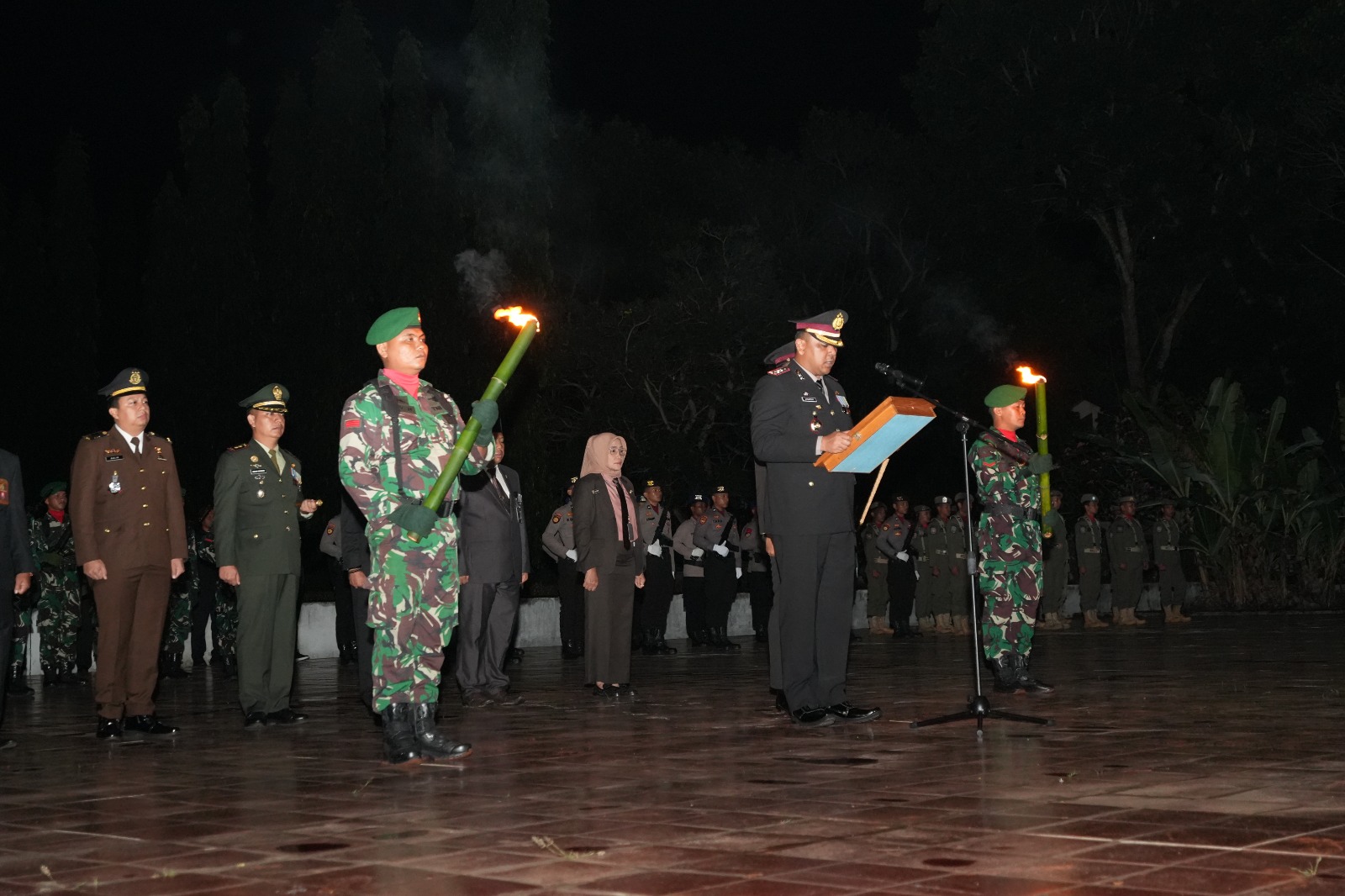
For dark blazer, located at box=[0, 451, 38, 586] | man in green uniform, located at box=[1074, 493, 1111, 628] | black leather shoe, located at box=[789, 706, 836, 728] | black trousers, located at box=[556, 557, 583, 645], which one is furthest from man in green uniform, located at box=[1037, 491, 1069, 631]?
dark blazer, located at box=[0, 451, 38, 586]

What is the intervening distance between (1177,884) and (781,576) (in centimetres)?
451

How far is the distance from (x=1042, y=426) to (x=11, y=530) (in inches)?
229

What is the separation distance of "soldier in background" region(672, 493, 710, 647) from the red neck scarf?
1342 cm

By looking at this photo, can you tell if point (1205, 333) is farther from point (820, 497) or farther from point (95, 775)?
point (95, 775)

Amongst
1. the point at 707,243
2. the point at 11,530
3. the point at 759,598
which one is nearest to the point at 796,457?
the point at 11,530

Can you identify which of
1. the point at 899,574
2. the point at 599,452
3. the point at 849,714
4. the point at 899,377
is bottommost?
the point at 849,714

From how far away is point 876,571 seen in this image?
22625mm

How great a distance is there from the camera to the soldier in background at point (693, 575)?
2067 cm

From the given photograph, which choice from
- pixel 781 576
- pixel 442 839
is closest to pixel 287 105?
pixel 781 576

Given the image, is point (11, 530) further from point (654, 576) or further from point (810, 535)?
point (654, 576)

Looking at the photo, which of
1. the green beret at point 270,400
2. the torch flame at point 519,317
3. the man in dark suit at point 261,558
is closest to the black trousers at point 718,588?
the man in dark suit at point 261,558

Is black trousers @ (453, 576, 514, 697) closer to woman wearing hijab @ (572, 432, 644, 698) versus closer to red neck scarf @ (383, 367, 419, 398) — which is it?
woman wearing hijab @ (572, 432, 644, 698)

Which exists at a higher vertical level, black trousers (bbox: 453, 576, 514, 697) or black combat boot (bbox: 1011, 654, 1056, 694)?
black trousers (bbox: 453, 576, 514, 697)

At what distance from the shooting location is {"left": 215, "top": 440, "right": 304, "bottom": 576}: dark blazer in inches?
378
